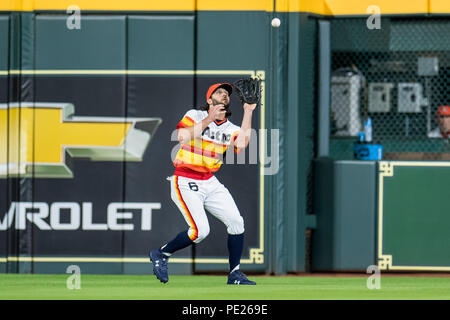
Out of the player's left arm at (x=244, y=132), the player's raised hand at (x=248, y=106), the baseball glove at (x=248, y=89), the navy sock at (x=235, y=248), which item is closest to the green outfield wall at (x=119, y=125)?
the baseball glove at (x=248, y=89)

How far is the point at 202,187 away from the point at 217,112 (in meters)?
0.84

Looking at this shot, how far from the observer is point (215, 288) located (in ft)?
26.2

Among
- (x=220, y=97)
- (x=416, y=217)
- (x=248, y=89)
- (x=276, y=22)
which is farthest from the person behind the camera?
(x=416, y=217)

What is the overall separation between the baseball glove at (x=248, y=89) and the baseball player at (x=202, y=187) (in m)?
0.24

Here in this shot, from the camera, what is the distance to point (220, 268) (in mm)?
9453

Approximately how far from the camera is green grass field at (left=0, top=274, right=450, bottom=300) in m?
7.32

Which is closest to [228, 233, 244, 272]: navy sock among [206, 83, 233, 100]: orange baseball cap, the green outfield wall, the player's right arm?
the player's right arm

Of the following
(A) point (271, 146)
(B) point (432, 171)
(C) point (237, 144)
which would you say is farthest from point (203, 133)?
(B) point (432, 171)

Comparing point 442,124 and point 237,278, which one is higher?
point 442,124

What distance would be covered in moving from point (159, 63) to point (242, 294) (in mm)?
3201

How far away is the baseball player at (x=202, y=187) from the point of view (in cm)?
818

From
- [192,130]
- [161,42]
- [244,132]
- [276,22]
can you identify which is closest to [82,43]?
[161,42]

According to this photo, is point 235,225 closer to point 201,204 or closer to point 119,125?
point 201,204

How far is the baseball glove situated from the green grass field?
1.93 metres
